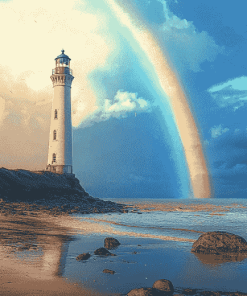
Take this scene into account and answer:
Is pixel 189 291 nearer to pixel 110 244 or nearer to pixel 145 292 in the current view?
pixel 145 292

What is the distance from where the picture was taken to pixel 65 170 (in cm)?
4706

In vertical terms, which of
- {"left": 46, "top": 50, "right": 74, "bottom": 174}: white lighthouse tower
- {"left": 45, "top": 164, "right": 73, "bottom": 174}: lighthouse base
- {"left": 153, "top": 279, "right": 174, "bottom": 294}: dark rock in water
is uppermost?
{"left": 46, "top": 50, "right": 74, "bottom": 174}: white lighthouse tower

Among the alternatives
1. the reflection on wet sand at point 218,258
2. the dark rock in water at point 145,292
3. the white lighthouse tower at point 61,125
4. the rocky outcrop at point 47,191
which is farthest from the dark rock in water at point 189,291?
the white lighthouse tower at point 61,125

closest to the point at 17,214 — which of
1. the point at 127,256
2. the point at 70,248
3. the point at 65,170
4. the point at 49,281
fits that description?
the point at 70,248

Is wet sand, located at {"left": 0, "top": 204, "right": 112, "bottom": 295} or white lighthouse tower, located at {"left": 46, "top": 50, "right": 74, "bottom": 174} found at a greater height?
white lighthouse tower, located at {"left": 46, "top": 50, "right": 74, "bottom": 174}

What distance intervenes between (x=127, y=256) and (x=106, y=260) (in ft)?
3.66

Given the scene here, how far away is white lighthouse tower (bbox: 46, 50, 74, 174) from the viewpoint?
47562 mm

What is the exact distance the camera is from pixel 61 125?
48406 millimetres

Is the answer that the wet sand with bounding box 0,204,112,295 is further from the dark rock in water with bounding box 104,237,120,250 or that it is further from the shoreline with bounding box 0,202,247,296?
the dark rock in water with bounding box 104,237,120,250

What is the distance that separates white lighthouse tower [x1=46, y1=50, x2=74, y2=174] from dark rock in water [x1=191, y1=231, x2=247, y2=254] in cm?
3751

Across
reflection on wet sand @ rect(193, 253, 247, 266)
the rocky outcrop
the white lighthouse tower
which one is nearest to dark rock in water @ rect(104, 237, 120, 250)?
reflection on wet sand @ rect(193, 253, 247, 266)

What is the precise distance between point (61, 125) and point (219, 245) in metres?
40.3

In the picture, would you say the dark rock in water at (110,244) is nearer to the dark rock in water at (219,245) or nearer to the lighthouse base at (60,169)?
the dark rock in water at (219,245)

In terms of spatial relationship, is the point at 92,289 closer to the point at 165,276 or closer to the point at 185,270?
the point at 165,276
